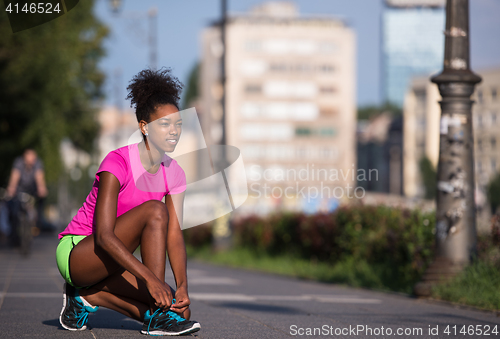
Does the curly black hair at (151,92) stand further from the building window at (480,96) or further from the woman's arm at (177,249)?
the building window at (480,96)

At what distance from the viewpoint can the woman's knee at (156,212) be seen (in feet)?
14.0

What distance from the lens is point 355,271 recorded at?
36.0ft

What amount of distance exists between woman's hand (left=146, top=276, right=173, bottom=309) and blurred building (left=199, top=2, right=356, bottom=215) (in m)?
95.7

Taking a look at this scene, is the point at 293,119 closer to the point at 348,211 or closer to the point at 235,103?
the point at 235,103

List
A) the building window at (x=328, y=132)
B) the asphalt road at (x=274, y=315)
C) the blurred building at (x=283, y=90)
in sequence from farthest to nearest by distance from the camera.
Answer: the building window at (x=328, y=132) < the blurred building at (x=283, y=90) < the asphalt road at (x=274, y=315)

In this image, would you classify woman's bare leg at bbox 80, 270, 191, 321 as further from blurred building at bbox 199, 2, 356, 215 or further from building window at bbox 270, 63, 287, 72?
building window at bbox 270, 63, 287, 72

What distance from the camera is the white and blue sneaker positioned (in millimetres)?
4291

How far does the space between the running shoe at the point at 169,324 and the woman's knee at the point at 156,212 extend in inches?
21.3

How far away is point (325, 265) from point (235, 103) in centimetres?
8901

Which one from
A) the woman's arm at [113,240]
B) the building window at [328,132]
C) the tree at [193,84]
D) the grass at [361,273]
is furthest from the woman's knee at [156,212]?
the tree at [193,84]

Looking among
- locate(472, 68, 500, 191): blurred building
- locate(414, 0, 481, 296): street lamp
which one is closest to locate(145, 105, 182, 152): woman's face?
locate(414, 0, 481, 296): street lamp

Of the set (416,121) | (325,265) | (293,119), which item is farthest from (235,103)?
(325,265)

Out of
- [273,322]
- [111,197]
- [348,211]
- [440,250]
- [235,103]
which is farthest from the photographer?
[235,103]

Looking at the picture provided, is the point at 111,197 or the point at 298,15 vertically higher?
the point at 298,15
